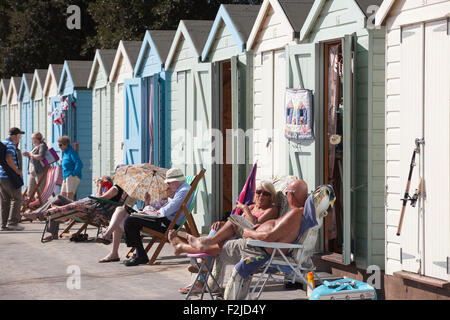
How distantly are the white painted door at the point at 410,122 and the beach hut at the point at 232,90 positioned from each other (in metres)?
3.61

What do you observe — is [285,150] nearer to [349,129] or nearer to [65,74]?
[349,129]

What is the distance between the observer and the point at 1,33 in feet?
105

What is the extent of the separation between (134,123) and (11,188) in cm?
227

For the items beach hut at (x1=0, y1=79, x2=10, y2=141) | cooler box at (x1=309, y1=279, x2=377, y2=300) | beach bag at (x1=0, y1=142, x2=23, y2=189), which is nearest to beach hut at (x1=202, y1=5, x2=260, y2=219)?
beach bag at (x1=0, y1=142, x2=23, y2=189)

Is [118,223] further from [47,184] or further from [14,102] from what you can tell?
[14,102]

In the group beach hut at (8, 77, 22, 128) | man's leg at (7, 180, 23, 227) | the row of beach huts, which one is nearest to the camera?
the row of beach huts

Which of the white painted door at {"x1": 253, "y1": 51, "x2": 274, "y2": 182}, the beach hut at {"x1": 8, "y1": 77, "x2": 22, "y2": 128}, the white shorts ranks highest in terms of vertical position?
the beach hut at {"x1": 8, "y1": 77, "x2": 22, "y2": 128}

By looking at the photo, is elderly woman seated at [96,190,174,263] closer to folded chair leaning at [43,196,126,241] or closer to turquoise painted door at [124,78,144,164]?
folded chair leaning at [43,196,126,241]

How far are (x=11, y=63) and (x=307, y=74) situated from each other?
906 inches

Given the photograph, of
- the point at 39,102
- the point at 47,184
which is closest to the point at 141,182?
the point at 47,184

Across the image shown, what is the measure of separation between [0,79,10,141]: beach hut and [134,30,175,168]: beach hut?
510 inches

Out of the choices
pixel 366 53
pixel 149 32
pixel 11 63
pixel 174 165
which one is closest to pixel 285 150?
pixel 366 53

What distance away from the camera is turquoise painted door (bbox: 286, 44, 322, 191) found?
8820 millimetres

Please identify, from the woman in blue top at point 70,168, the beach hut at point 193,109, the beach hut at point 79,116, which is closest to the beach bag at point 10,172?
the woman in blue top at point 70,168
